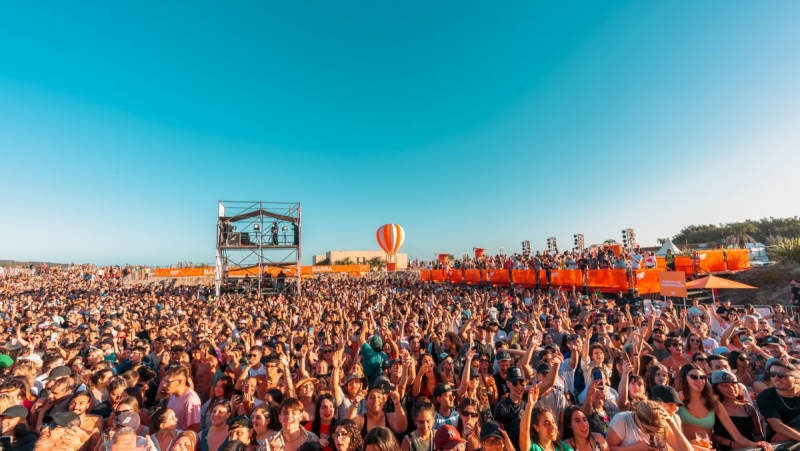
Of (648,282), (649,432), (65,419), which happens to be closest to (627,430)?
(649,432)

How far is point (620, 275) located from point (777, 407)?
1180 cm

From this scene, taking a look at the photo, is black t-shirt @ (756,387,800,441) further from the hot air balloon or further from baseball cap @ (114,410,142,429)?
the hot air balloon

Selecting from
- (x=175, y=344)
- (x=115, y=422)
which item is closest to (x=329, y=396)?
(x=115, y=422)

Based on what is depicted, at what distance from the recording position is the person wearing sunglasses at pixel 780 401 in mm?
3205

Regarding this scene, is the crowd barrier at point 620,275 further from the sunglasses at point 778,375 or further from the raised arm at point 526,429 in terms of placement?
the raised arm at point 526,429

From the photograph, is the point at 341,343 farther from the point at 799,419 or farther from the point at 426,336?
the point at 799,419

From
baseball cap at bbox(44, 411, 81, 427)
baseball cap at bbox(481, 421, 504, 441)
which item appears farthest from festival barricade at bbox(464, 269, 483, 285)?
baseball cap at bbox(44, 411, 81, 427)

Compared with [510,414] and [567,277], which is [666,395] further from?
[567,277]

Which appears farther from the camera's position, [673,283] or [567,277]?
[567,277]

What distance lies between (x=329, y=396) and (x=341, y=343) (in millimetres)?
2544

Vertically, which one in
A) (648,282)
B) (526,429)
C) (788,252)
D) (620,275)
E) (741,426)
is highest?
(788,252)

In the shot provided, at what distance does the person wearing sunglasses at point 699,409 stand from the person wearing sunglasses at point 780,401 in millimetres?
323

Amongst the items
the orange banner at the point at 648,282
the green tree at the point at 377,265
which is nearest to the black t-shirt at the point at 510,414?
the orange banner at the point at 648,282

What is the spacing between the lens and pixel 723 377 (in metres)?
3.40
